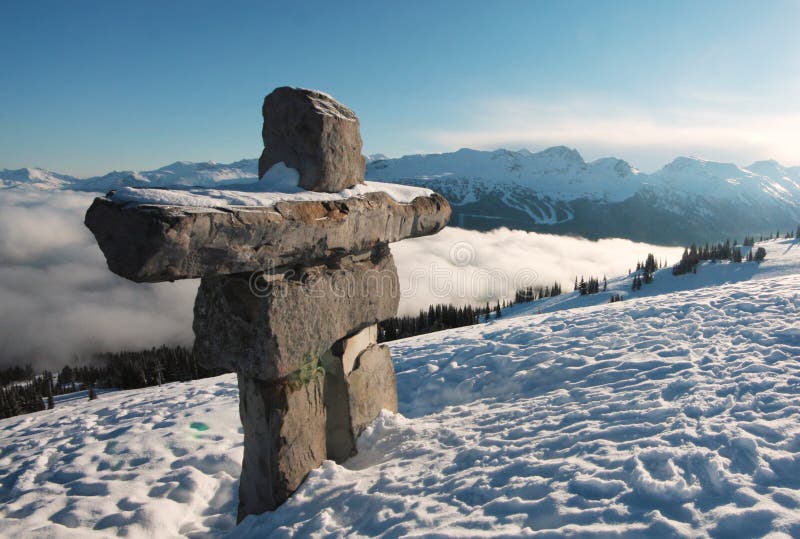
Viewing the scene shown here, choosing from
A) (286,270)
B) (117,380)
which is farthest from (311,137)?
Result: (117,380)

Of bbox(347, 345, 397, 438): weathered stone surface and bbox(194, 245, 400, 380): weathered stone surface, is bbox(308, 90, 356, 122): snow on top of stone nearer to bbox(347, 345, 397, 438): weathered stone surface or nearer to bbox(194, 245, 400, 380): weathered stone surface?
bbox(194, 245, 400, 380): weathered stone surface

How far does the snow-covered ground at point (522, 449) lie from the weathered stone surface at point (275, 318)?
1782 mm

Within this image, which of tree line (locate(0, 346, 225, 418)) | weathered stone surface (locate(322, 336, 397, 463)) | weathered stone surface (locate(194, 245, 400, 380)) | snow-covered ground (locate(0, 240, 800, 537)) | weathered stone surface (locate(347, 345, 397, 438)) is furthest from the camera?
tree line (locate(0, 346, 225, 418))

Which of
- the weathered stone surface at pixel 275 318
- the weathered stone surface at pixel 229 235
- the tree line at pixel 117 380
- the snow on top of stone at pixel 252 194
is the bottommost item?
the tree line at pixel 117 380

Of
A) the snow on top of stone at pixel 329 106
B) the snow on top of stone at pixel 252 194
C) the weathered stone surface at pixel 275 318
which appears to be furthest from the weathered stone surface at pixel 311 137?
the weathered stone surface at pixel 275 318

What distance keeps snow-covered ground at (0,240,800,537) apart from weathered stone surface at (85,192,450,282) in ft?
9.96

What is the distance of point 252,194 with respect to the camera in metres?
5.27

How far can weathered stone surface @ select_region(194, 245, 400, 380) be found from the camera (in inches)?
216

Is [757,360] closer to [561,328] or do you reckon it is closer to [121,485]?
[561,328]

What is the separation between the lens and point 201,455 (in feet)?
25.0

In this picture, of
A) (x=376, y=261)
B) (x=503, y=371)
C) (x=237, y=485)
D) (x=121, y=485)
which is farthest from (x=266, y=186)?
Answer: (x=503, y=371)

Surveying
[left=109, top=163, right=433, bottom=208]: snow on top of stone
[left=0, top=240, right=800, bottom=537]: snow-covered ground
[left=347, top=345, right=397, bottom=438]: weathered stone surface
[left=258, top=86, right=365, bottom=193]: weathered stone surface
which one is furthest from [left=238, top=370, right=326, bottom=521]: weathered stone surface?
[left=258, top=86, right=365, bottom=193]: weathered stone surface

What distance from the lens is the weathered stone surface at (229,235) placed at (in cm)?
411

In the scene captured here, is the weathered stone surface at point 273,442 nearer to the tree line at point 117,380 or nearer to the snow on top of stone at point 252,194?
the snow on top of stone at point 252,194
